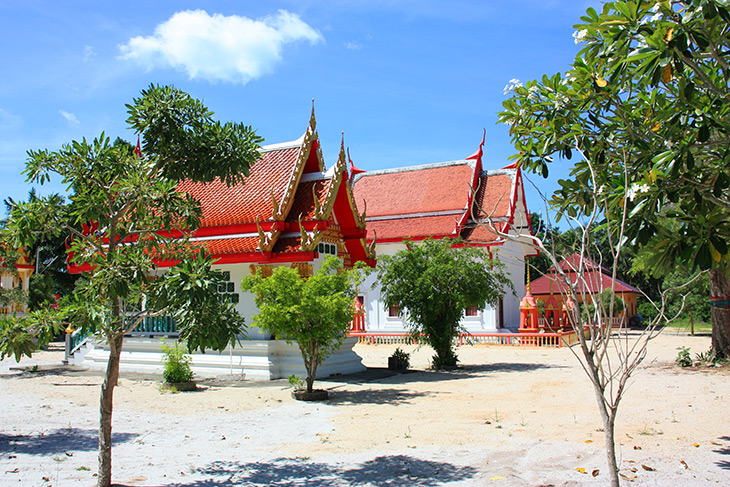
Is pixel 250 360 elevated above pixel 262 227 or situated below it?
below

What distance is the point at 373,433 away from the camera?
837 centimetres

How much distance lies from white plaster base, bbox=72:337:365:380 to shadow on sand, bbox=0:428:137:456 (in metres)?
4.73

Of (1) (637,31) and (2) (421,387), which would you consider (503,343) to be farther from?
(1) (637,31)

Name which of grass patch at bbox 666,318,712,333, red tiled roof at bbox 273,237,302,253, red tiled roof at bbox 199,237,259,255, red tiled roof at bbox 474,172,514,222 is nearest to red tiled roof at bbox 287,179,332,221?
red tiled roof at bbox 273,237,302,253

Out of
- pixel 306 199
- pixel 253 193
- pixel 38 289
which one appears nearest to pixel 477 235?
pixel 306 199

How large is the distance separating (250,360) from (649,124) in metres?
10.8

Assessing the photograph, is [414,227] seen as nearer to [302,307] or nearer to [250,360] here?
[250,360]

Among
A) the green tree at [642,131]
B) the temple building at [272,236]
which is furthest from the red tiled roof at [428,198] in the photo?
the green tree at [642,131]

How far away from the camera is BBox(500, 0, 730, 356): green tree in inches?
191

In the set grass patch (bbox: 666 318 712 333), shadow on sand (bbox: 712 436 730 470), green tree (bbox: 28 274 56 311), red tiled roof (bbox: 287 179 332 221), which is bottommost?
grass patch (bbox: 666 318 712 333)

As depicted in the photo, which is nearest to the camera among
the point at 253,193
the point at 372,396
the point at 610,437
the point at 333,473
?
the point at 610,437

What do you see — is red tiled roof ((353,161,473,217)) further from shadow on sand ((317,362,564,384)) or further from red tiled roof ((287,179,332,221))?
red tiled roof ((287,179,332,221))

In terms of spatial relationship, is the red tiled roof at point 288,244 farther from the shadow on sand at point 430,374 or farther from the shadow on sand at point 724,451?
the shadow on sand at point 724,451

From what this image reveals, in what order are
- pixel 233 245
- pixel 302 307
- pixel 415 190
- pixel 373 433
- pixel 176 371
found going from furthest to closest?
pixel 415 190, pixel 233 245, pixel 176 371, pixel 302 307, pixel 373 433
